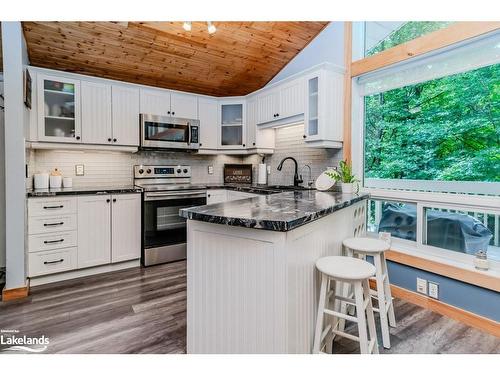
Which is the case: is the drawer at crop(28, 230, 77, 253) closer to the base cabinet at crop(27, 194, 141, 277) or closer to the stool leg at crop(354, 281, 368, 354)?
the base cabinet at crop(27, 194, 141, 277)

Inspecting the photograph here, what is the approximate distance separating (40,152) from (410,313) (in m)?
4.21

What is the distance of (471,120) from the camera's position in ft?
8.18

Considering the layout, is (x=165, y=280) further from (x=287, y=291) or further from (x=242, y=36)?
(x=242, y=36)

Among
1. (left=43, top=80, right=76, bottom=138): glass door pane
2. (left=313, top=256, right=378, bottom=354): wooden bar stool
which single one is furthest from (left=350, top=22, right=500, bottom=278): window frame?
(left=43, top=80, right=76, bottom=138): glass door pane

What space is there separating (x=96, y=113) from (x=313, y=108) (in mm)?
2576

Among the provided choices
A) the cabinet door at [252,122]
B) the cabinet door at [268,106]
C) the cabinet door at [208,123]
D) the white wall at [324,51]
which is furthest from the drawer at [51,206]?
the white wall at [324,51]

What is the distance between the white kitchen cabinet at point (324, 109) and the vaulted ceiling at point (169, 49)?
88 cm

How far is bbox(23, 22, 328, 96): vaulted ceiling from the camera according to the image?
3193 millimetres

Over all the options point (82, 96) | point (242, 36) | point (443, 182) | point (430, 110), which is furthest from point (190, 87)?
point (443, 182)

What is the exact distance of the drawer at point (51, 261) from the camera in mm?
2938

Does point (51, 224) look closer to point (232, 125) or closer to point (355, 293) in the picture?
point (232, 125)

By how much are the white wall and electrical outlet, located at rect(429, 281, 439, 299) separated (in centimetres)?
242

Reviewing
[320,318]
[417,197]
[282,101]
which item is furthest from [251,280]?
[282,101]

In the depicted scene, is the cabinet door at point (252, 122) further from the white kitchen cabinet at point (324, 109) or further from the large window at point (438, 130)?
the large window at point (438, 130)
